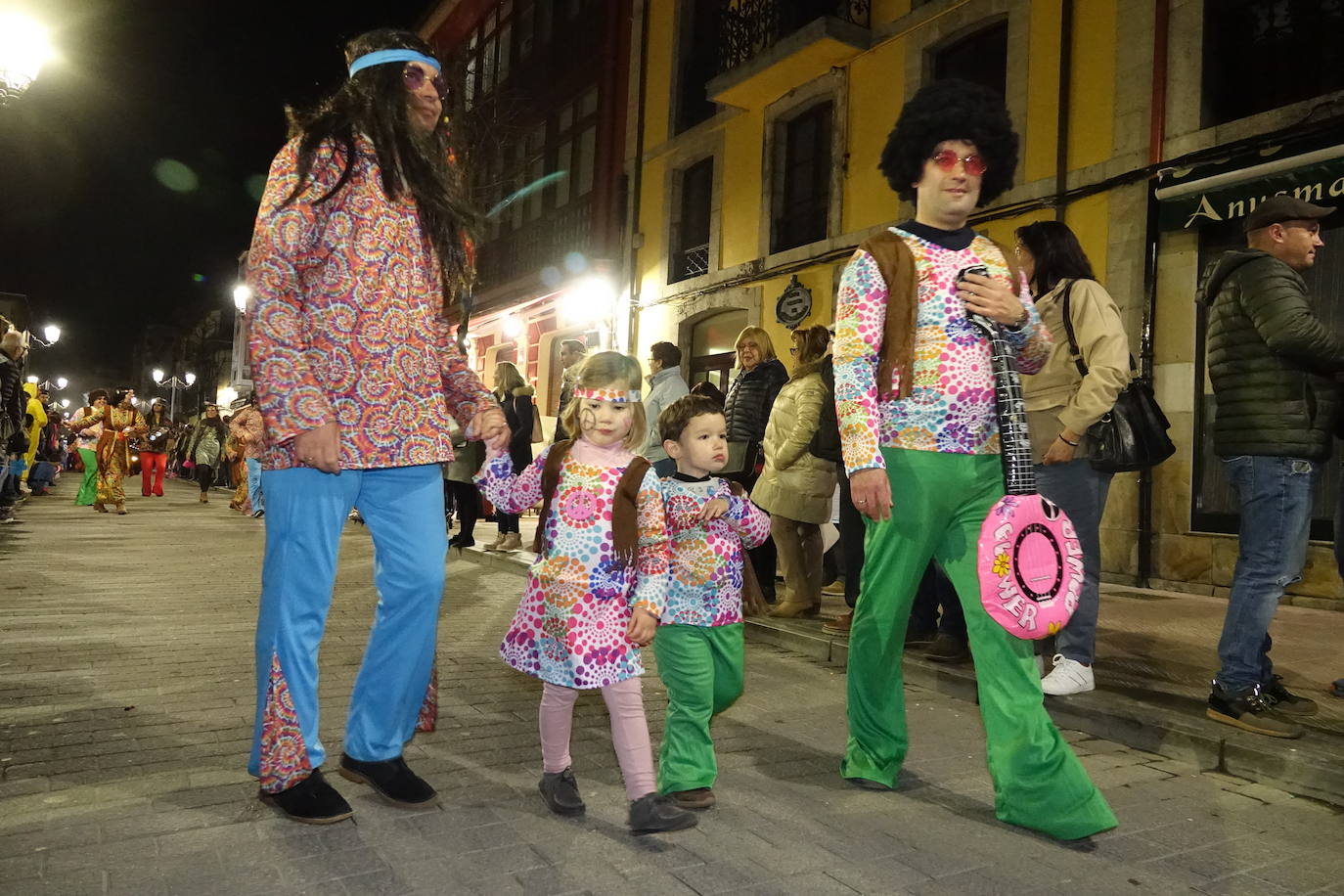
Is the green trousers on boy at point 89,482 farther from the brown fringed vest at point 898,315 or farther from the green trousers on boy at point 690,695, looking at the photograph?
the brown fringed vest at point 898,315

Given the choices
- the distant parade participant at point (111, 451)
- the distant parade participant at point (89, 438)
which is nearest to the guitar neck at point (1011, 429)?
the distant parade participant at point (111, 451)

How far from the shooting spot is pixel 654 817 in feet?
9.37

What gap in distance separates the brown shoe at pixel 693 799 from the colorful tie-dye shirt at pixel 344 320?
1237 mm

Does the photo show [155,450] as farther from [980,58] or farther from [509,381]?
[980,58]

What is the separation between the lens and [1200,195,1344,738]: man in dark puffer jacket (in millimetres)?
4059

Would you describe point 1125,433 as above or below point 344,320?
below

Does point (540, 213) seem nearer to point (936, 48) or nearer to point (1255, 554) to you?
point (936, 48)

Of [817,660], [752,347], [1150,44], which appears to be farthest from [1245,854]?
[1150,44]

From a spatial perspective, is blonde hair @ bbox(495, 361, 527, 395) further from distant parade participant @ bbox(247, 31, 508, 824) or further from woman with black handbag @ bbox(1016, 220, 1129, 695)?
distant parade participant @ bbox(247, 31, 508, 824)

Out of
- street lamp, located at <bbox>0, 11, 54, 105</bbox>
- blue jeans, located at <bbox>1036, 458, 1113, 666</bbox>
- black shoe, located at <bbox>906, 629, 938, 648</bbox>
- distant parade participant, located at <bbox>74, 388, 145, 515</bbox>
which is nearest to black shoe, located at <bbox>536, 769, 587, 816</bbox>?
blue jeans, located at <bbox>1036, 458, 1113, 666</bbox>

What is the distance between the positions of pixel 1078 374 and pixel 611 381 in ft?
8.16

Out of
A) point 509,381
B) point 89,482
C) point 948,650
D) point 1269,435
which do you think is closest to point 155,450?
point 89,482

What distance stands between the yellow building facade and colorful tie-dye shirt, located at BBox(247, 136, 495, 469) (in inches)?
322

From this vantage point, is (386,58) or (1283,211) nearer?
(386,58)
